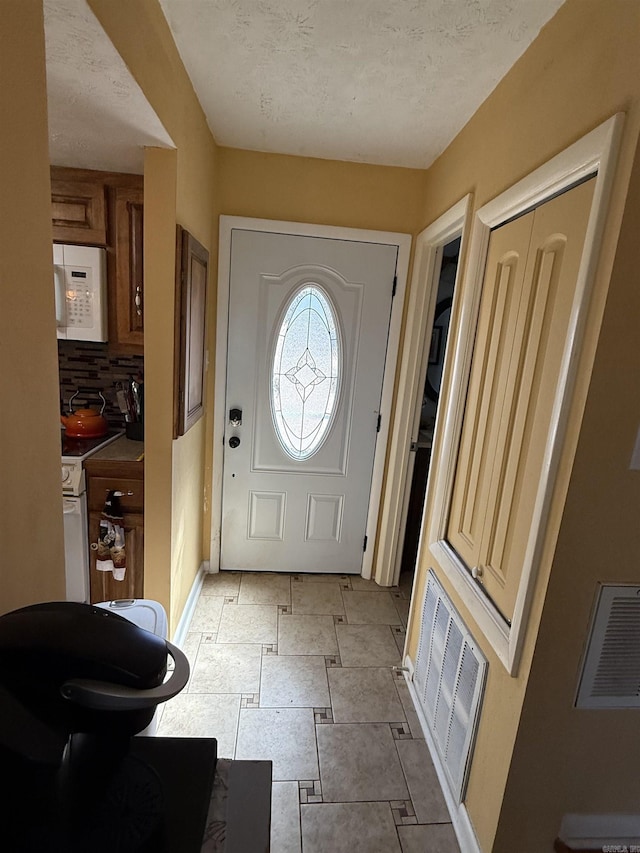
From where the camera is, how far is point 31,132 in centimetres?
66

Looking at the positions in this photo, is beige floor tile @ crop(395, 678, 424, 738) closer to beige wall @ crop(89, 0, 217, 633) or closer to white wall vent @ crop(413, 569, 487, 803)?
white wall vent @ crop(413, 569, 487, 803)

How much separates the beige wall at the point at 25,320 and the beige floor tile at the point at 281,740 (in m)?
1.27

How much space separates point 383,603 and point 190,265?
80.0 inches

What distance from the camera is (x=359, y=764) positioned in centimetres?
163

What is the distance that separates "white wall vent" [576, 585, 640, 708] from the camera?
111 cm

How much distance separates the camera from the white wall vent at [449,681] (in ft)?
4.59

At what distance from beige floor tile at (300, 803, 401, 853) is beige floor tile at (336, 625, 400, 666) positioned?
646 mm

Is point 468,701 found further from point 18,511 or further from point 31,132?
point 31,132

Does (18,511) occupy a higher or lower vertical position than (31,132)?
lower

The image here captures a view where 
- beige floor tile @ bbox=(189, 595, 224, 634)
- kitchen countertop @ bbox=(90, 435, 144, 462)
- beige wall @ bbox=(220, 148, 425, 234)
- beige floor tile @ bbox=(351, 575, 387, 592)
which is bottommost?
beige floor tile @ bbox=(189, 595, 224, 634)

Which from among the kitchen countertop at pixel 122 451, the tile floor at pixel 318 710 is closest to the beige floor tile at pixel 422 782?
the tile floor at pixel 318 710

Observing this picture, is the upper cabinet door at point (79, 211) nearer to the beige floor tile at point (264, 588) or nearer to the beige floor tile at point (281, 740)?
the beige floor tile at point (264, 588)

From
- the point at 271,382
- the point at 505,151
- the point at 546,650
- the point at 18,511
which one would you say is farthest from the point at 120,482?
the point at 505,151

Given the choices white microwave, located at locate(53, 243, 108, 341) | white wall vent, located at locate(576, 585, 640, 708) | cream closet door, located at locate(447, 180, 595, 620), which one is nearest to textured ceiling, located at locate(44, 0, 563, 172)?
white microwave, located at locate(53, 243, 108, 341)
